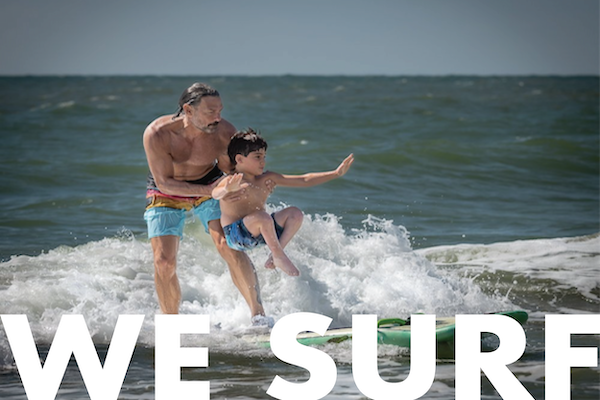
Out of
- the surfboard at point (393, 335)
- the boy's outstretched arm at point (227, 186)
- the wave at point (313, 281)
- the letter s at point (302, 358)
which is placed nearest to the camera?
the letter s at point (302, 358)

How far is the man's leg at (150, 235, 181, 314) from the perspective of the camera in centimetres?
595

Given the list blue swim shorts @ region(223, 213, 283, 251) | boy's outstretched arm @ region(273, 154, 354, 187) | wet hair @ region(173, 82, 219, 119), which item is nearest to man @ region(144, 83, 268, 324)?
wet hair @ region(173, 82, 219, 119)

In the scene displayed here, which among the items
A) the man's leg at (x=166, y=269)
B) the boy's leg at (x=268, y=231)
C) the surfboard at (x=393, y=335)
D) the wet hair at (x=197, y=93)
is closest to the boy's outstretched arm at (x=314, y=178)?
the boy's leg at (x=268, y=231)

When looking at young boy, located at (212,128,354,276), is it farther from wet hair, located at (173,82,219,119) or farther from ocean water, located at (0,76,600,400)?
ocean water, located at (0,76,600,400)

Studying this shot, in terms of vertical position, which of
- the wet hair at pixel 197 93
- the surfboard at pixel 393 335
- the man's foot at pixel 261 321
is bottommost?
the surfboard at pixel 393 335

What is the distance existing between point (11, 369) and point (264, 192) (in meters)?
1.82

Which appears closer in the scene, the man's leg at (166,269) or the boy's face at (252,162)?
the boy's face at (252,162)

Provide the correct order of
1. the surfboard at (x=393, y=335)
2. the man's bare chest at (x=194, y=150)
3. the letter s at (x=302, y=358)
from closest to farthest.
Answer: the letter s at (x=302, y=358)
the surfboard at (x=393, y=335)
the man's bare chest at (x=194, y=150)

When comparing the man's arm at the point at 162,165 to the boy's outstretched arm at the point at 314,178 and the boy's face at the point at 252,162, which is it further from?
the boy's outstretched arm at the point at 314,178

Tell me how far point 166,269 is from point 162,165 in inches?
26.1

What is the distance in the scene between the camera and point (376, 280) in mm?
7539

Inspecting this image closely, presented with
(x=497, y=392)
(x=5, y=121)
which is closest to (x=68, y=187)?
(x=497, y=392)

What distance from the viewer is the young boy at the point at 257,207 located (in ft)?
18.9

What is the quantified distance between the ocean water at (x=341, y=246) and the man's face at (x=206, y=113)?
1357 millimetres
